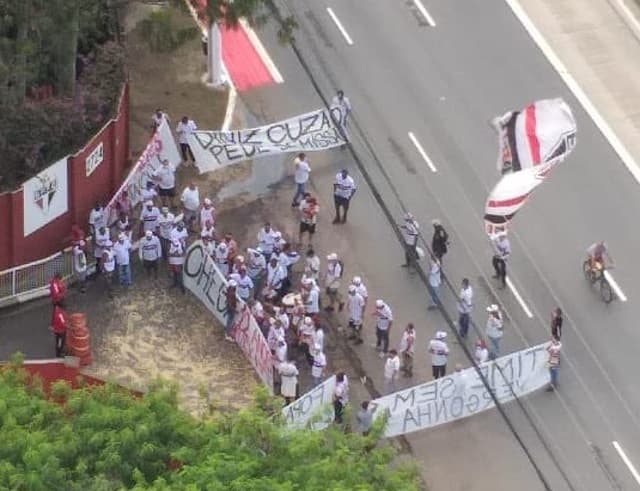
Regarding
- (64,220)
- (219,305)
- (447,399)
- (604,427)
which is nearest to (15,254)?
(64,220)

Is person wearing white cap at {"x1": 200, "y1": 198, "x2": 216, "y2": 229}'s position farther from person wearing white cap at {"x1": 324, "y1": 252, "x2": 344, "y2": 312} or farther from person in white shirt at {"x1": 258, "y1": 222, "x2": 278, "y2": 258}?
person wearing white cap at {"x1": 324, "y1": 252, "x2": 344, "y2": 312}

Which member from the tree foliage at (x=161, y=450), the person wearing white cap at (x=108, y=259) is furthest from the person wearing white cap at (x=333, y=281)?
the tree foliage at (x=161, y=450)

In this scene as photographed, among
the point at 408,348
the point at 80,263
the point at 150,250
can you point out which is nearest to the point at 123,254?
the point at 150,250

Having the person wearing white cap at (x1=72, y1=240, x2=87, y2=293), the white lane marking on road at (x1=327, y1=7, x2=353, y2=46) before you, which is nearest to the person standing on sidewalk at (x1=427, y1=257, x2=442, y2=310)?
the person wearing white cap at (x1=72, y1=240, x2=87, y2=293)

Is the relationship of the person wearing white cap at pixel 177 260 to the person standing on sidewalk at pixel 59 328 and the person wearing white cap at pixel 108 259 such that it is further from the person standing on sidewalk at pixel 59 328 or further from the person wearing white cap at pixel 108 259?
the person standing on sidewalk at pixel 59 328

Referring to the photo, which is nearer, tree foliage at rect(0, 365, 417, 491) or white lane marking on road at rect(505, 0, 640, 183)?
tree foliage at rect(0, 365, 417, 491)

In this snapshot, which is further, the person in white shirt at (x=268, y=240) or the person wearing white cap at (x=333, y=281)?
the person in white shirt at (x=268, y=240)
